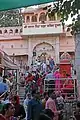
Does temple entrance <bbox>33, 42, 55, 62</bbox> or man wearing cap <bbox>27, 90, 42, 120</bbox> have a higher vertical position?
temple entrance <bbox>33, 42, 55, 62</bbox>

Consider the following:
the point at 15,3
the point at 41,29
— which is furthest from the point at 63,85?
the point at 41,29

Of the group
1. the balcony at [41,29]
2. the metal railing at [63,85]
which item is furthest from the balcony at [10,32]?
the metal railing at [63,85]

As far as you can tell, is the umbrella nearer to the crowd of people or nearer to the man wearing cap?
the crowd of people

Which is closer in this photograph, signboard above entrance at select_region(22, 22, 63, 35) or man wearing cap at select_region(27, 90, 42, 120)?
man wearing cap at select_region(27, 90, 42, 120)

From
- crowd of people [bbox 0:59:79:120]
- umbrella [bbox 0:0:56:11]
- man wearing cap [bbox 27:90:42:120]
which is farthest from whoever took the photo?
man wearing cap [bbox 27:90:42:120]

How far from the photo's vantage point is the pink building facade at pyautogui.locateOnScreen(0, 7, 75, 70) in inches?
1457

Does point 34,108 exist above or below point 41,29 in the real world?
below

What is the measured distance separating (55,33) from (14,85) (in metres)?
18.8

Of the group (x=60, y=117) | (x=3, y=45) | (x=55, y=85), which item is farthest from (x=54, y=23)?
(x=60, y=117)

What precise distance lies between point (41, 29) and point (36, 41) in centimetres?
149

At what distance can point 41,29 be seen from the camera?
1469 inches

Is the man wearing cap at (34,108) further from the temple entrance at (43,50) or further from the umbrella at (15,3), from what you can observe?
the temple entrance at (43,50)

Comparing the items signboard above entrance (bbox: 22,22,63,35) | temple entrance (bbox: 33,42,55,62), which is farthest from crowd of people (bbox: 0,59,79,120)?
signboard above entrance (bbox: 22,22,63,35)

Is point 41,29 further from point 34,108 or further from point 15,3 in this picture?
point 15,3
